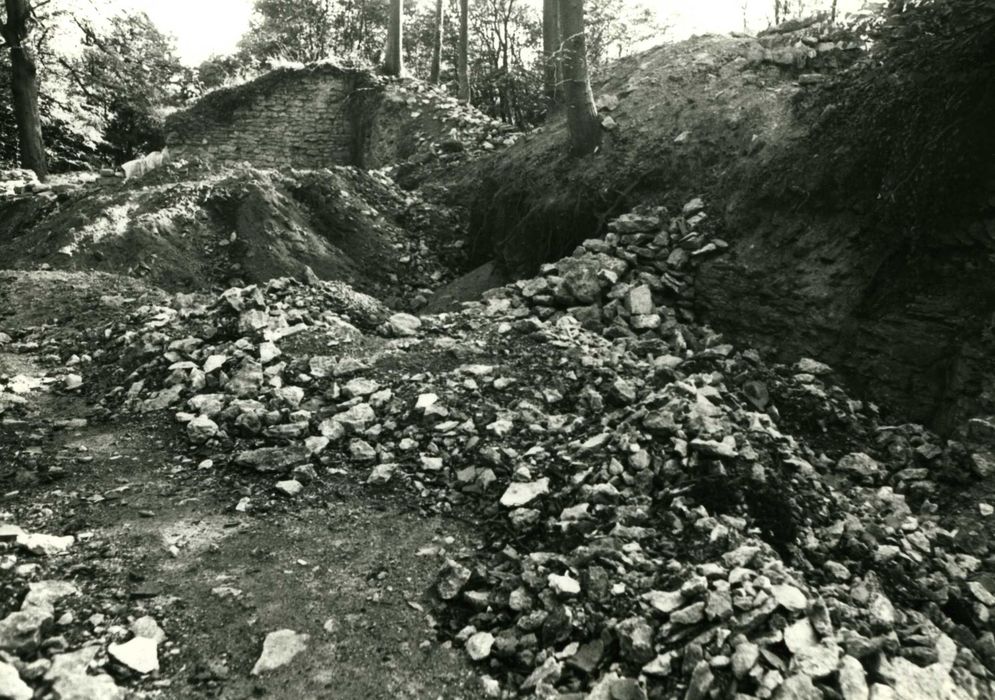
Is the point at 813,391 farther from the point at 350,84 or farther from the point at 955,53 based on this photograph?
the point at 350,84

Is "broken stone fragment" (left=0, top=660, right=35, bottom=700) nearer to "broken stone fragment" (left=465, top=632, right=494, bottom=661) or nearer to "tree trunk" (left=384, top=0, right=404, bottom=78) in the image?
"broken stone fragment" (left=465, top=632, right=494, bottom=661)

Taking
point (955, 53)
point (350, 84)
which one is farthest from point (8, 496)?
point (350, 84)

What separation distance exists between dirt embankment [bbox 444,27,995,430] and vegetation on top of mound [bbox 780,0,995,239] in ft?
0.57

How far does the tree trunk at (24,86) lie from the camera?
10242 mm

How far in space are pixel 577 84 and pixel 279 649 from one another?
606 centimetres

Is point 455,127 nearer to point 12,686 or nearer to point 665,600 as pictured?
point 665,600

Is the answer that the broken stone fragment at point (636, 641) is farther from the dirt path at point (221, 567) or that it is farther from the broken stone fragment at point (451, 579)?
the broken stone fragment at point (451, 579)

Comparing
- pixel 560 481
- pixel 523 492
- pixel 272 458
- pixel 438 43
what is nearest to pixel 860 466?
pixel 560 481

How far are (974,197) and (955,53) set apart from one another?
100cm

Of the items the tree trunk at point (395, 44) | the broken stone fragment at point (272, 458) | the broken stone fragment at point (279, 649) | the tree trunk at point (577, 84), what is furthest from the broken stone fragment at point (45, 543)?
the tree trunk at point (395, 44)

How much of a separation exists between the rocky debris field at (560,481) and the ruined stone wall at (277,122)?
299 inches

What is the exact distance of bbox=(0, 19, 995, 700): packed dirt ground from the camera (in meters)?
2.51

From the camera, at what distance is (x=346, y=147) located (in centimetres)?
1288

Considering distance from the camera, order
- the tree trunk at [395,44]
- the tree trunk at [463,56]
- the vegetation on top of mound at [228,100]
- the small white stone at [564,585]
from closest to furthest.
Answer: the small white stone at [564,585] → the vegetation on top of mound at [228,100] → the tree trunk at [395,44] → the tree trunk at [463,56]
